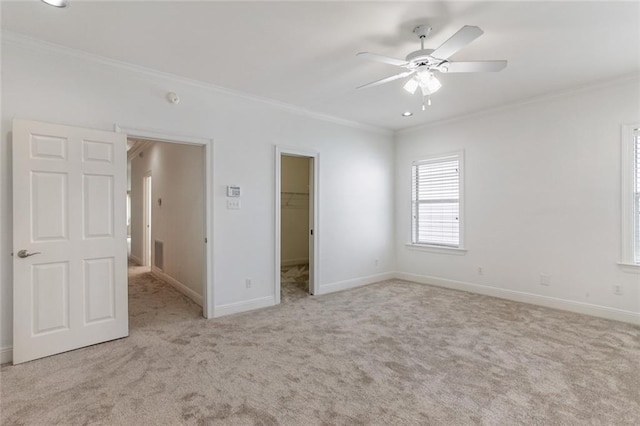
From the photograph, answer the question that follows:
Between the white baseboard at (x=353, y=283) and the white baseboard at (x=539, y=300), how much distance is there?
0.48m

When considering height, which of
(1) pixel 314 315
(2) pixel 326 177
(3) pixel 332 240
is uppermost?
(2) pixel 326 177

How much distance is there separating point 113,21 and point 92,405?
9.21ft

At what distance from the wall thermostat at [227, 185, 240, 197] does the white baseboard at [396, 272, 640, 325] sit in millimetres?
3523

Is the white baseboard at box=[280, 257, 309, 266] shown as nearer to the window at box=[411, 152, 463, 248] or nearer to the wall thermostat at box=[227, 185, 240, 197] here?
the window at box=[411, 152, 463, 248]

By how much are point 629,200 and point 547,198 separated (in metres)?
0.78

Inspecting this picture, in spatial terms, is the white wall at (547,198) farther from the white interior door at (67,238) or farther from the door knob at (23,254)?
the door knob at (23,254)

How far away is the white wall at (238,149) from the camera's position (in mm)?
2770

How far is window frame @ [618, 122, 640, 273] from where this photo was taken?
357cm

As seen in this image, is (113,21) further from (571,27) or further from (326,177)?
(571,27)

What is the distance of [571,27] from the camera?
257cm

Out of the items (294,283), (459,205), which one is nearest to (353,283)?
(294,283)

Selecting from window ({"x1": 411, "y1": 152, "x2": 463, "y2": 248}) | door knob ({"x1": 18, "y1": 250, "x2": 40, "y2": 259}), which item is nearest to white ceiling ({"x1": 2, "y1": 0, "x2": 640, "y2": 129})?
window ({"x1": 411, "y1": 152, "x2": 463, "y2": 248})

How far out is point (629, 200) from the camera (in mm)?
3582


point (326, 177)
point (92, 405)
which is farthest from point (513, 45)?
point (92, 405)
